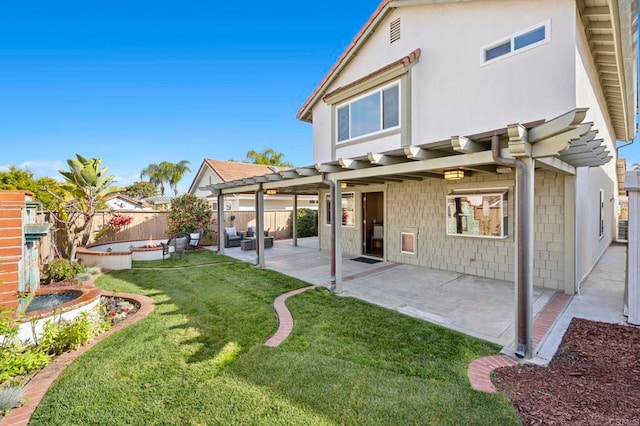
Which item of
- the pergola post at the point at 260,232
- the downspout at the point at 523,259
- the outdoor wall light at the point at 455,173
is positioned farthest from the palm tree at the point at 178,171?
the downspout at the point at 523,259

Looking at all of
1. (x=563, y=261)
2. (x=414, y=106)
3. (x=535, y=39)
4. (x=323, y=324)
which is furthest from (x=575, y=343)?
(x=414, y=106)

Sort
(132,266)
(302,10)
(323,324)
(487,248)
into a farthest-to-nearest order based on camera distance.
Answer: (302,10) < (132,266) < (487,248) < (323,324)

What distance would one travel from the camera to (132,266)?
10.5 m

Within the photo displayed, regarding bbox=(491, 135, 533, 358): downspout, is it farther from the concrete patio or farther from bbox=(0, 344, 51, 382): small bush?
bbox=(0, 344, 51, 382): small bush

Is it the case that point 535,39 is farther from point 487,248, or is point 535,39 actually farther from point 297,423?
point 297,423

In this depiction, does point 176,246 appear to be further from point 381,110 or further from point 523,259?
point 523,259

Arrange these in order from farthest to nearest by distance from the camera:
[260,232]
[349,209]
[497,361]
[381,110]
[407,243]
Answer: [349,209], [407,243], [260,232], [381,110], [497,361]

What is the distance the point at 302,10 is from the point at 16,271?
48.5 ft

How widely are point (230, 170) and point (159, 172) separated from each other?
2378cm

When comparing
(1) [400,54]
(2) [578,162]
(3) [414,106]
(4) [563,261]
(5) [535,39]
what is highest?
(1) [400,54]

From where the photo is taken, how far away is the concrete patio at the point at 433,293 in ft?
17.5

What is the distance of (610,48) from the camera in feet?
22.7

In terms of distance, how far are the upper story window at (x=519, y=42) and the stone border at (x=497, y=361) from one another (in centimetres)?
556

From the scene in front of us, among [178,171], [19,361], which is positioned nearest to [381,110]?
[19,361]
